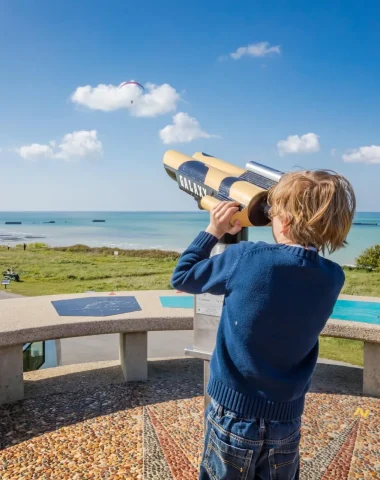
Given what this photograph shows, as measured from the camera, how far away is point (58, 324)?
314 centimetres

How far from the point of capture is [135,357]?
11.9 feet

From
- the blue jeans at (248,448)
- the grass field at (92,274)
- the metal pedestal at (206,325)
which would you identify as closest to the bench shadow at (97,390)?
the metal pedestal at (206,325)

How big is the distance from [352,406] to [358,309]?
3.18 ft

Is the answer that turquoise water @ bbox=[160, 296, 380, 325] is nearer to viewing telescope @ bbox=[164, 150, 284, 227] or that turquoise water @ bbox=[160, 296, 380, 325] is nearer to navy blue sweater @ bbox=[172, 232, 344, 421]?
viewing telescope @ bbox=[164, 150, 284, 227]

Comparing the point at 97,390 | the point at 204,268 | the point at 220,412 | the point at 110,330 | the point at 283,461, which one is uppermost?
the point at 204,268

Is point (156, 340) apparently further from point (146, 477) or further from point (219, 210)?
point (219, 210)

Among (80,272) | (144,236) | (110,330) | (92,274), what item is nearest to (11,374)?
(110,330)

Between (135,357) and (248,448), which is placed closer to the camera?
(248,448)

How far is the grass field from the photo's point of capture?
11327 millimetres

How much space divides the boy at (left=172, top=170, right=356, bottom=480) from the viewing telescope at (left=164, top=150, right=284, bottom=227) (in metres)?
0.35

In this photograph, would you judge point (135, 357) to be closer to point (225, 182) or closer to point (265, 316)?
point (225, 182)

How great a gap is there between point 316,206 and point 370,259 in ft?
42.2

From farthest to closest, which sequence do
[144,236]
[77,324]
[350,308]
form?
[144,236] < [350,308] < [77,324]

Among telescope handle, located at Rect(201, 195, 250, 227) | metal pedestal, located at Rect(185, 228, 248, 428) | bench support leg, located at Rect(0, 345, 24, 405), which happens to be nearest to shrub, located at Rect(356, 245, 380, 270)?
bench support leg, located at Rect(0, 345, 24, 405)
